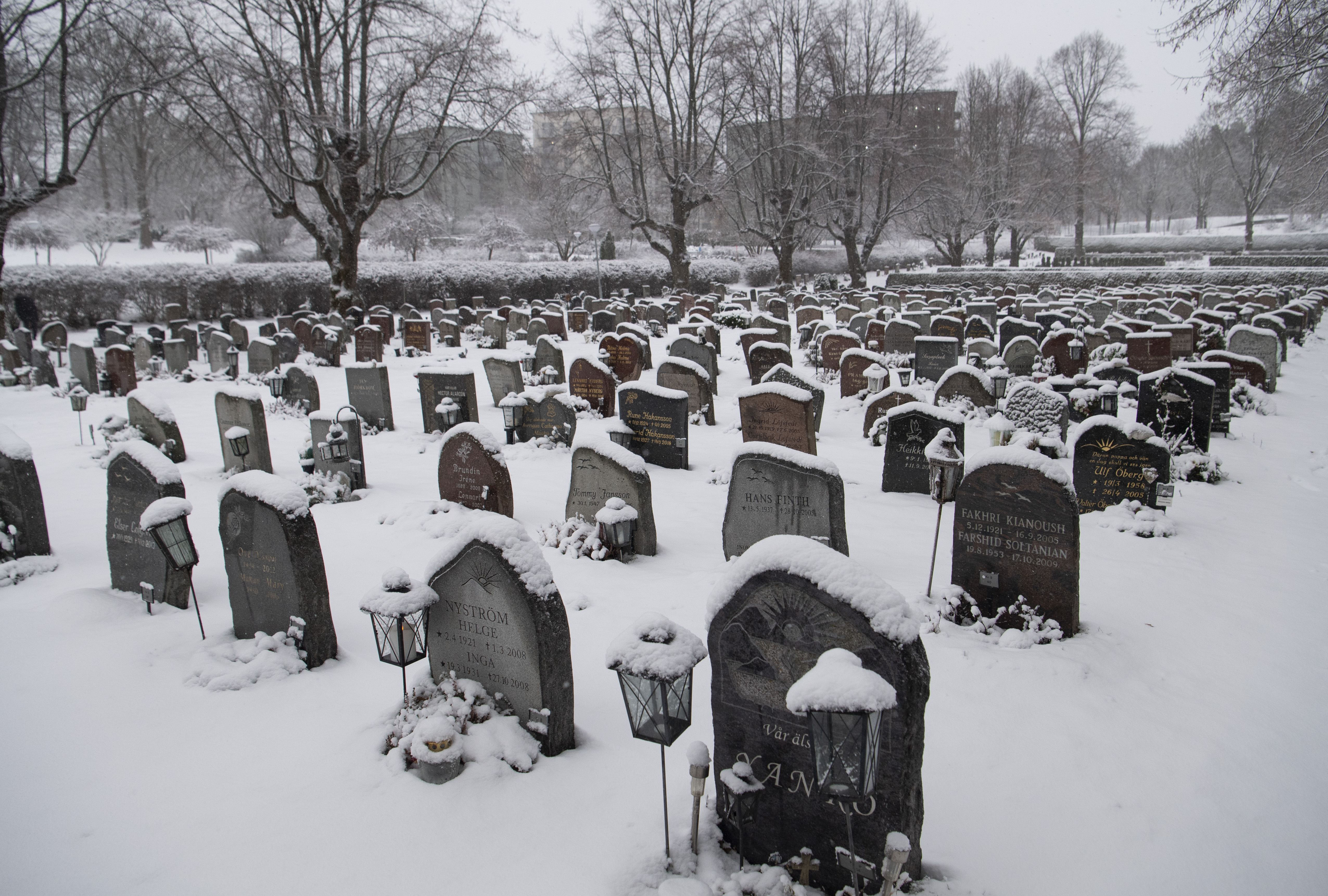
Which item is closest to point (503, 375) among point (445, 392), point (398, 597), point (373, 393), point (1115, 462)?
point (445, 392)

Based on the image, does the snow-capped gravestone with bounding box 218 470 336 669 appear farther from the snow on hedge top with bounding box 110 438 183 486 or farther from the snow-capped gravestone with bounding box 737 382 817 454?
the snow-capped gravestone with bounding box 737 382 817 454

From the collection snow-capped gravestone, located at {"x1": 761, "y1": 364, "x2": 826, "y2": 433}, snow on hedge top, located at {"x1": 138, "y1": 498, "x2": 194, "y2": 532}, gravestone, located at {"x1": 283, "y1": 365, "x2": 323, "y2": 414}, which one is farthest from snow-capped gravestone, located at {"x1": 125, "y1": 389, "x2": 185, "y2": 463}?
snow-capped gravestone, located at {"x1": 761, "y1": 364, "x2": 826, "y2": 433}

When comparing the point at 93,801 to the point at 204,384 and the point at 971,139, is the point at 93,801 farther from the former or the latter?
the point at 971,139

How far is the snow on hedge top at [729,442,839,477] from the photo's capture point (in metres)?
5.30

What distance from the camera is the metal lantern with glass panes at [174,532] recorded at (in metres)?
4.46

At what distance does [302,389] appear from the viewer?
11109 mm

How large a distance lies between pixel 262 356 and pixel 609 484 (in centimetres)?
1135

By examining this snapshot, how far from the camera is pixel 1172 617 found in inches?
190

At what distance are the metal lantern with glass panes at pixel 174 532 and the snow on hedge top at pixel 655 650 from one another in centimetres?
321

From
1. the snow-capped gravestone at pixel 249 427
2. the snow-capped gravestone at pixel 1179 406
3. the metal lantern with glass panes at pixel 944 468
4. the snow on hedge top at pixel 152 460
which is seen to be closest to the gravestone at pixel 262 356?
the snow-capped gravestone at pixel 249 427

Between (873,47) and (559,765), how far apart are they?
1387 inches

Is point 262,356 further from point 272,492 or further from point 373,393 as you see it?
point 272,492

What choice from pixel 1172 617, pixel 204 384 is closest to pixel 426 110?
Result: pixel 204 384

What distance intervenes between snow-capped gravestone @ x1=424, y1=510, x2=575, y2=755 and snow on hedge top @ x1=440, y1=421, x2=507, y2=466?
9.61ft
